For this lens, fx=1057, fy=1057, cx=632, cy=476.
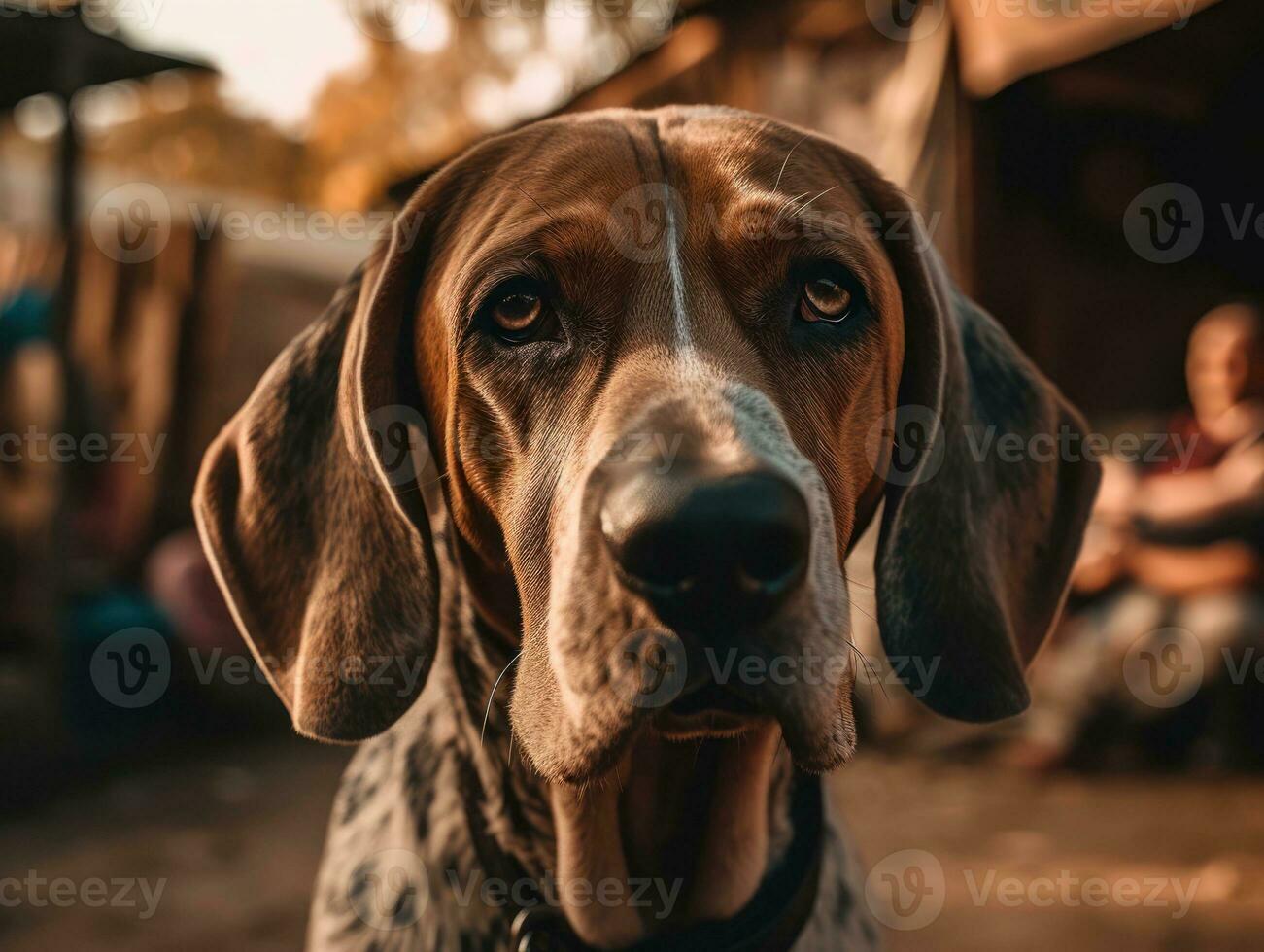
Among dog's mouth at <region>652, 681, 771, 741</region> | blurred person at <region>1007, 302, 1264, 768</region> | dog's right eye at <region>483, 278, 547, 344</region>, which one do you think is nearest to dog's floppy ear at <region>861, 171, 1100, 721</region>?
dog's mouth at <region>652, 681, 771, 741</region>

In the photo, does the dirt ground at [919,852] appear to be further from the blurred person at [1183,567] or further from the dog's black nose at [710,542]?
the dog's black nose at [710,542]

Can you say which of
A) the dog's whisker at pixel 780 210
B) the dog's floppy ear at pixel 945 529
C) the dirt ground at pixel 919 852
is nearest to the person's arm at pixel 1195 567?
the dirt ground at pixel 919 852

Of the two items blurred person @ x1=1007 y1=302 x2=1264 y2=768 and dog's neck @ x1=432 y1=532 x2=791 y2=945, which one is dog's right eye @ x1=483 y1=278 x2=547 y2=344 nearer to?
dog's neck @ x1=432 y1=532 x2=791 y2=945

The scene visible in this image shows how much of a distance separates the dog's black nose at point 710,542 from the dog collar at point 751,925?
2.92ft

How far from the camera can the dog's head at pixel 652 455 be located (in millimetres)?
1652

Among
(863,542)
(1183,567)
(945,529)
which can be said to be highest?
(945,529)

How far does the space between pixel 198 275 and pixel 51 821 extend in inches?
137

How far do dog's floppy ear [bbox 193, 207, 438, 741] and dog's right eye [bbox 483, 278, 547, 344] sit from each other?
353 millimetres

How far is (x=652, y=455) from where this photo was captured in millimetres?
1646

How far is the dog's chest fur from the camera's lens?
223cm

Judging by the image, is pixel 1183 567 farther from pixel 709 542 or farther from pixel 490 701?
pixel 709 542

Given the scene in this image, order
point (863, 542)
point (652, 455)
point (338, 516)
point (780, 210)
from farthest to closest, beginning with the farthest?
point (863, 542) → point (338, 516) → point (780, 210) → point (652, 455)

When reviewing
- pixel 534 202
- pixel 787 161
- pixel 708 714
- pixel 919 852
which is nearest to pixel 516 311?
pixel 534 202

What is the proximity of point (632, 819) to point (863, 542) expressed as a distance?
2388 mm
